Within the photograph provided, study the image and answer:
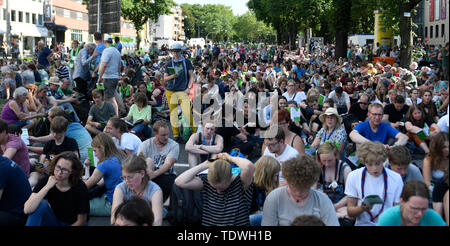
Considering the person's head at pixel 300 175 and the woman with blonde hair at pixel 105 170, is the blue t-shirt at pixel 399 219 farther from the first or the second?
the woman with blonde hair at pixel 105 170

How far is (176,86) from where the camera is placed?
1127 cm

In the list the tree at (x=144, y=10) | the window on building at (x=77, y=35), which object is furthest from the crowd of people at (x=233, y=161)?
the window on building at (x=77, y=35)

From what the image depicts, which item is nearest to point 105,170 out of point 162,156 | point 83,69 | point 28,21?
point 162,156

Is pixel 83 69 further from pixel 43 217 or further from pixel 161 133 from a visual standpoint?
pixel 43 217

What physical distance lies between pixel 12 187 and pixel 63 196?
49 cm

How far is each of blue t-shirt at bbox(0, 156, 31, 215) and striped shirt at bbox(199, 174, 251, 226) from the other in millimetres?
1742

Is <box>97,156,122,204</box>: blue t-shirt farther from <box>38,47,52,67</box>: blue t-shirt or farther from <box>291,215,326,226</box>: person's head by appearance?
<box>38,47,52,67</box>: blue t-shirt

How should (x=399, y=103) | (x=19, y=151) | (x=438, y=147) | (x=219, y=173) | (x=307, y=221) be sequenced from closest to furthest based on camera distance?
1. (x=438, y=147)
2. (x=307, y=221)
3. (x=219, y=173)
4. (x=19, y=151)
5. (x=399, y=103)

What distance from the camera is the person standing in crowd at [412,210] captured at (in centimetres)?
331

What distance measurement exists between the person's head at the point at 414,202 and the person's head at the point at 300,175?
0.72m

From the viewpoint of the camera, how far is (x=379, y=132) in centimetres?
740

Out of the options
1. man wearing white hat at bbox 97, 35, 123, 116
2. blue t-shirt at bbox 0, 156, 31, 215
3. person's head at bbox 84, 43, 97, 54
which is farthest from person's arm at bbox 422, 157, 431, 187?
person's head at bbox 84, 43, 97, 54

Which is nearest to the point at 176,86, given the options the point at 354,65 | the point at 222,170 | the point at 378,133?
the point at 378,133

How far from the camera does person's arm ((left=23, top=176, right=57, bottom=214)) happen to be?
505 centimetres
